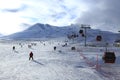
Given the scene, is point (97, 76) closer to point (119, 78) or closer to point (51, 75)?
point (119, 78)

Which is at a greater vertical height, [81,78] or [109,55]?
[109,55]

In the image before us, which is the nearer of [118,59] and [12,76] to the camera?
[12,76]

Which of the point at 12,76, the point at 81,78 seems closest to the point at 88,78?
the point at 81,78

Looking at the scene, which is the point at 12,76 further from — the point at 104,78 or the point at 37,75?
the point at 104,78

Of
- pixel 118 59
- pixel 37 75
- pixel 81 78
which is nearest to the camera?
pixel 81 78

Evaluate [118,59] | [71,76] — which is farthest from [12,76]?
[118,59]

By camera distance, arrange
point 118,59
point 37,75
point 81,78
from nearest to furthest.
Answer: point 81,78 → point 37,75 → point 118,59

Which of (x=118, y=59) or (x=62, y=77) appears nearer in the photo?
(x=62, y=77)

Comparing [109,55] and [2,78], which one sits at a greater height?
[109,55]

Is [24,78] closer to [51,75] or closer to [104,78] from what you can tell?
[51,75]

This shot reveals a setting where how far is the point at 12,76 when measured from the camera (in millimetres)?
30891

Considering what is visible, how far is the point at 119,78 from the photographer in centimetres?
3036

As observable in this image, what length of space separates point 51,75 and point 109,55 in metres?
7.14

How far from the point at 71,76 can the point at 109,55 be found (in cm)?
523
